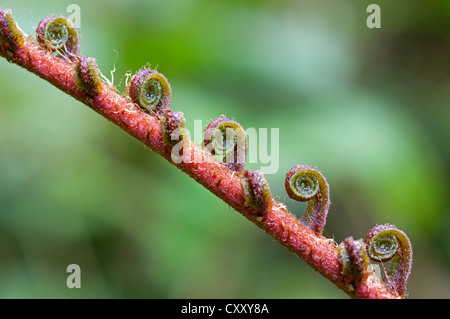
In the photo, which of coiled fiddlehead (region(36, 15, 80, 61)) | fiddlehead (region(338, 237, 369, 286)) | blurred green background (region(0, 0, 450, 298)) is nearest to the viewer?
fiddlehead (region(338, 237, 369, 286))

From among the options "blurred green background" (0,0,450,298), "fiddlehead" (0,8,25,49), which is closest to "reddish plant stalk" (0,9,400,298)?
"fiddlehead" (0,8,25,49)

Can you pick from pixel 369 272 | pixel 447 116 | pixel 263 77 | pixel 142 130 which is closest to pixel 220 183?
pixel 142 130

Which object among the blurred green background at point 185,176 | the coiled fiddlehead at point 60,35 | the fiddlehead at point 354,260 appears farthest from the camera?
the blurred green background at point 185,176

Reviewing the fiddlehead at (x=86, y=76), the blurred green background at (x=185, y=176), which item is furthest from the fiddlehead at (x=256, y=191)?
the blurred green background at (x=185, y=176)

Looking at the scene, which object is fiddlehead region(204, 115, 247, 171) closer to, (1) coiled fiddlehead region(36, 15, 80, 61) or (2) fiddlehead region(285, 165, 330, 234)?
(2) fiddlehead region(285, 165, 330, 234)

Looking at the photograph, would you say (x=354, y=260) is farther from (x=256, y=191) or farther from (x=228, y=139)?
(x=228, y=139)

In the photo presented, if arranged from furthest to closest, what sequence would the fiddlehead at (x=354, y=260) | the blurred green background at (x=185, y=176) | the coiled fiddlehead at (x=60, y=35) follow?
1. the blurred green background at (x=185, y=176)
2. the coiled fiddlehead at (x=60, y=35)
3. the fiddlehead at (x=354, y=260)

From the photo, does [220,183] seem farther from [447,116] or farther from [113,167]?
[447,116]

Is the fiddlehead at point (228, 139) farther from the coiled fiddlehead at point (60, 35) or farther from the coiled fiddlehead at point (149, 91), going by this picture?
the coiled fiddlehead at point (60, 35)
